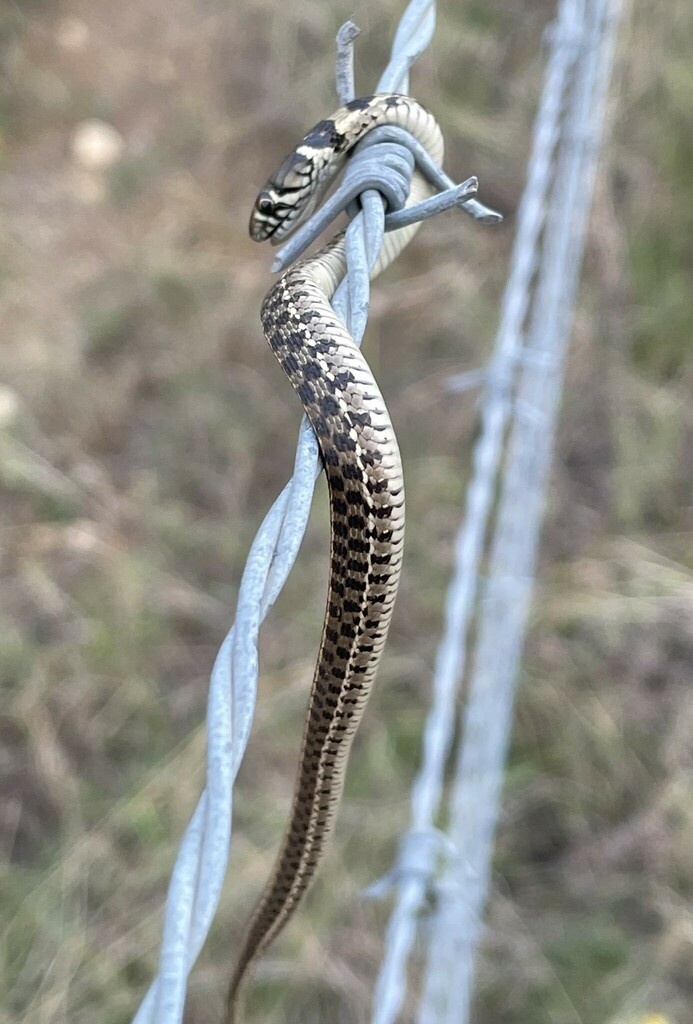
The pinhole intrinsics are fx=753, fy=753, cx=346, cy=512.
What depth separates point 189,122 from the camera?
2801 mm

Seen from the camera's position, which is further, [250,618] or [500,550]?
[500,550]

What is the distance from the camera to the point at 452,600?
115 centimetres

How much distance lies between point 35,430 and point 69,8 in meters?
2.05

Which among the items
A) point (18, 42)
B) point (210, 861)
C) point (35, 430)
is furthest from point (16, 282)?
point (210, 861)

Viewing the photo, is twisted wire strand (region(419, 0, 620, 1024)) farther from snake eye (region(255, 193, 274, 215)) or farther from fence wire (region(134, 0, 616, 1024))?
snake eye (region(255, 193, 274, 215))

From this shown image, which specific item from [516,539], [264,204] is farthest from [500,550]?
[264,204]

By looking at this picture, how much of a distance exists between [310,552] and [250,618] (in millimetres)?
1568

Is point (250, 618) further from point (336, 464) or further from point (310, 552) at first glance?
point (310, 552)

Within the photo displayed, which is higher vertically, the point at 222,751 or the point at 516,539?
the point at 516,539

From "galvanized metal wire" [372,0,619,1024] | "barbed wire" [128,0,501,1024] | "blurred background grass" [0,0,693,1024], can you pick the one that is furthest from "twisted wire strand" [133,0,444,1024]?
"blurred background grass" [0,0,693,1024]

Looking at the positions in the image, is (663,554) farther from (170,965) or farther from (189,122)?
(189,122)

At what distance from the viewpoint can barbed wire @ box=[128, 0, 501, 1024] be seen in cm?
44

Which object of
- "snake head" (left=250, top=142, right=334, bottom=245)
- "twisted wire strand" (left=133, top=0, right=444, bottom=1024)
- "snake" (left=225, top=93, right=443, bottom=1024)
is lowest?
"twisted wire strand" (left=133, top=0, right=444, bottom=1024)

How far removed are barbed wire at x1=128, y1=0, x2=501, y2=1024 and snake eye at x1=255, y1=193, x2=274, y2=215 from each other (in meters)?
0.25
